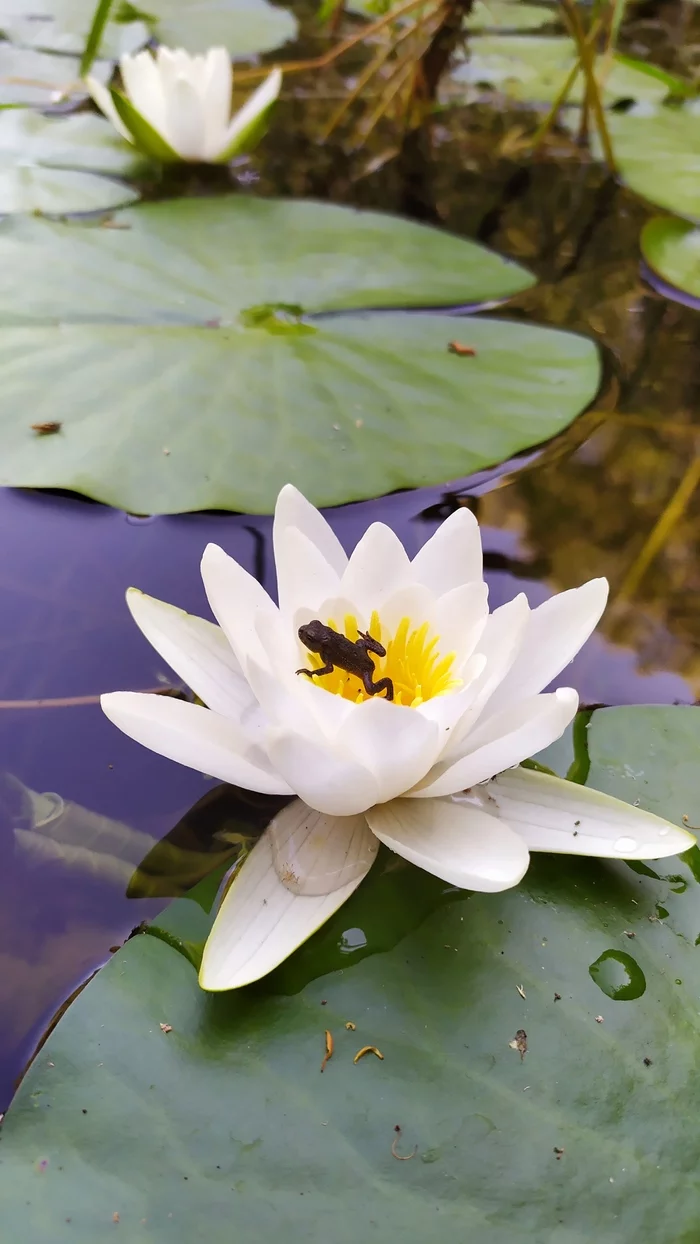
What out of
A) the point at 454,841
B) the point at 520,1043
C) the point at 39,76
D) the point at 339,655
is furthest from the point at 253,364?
the point at 39,76

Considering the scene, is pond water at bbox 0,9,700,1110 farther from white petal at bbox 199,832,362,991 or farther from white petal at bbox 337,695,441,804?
white petal at bbox 337,695,441,804

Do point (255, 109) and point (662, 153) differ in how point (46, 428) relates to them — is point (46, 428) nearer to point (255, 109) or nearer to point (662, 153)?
point (255, 109)

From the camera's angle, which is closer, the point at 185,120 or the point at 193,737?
the point at 193,737

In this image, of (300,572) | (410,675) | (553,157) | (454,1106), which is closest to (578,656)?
(410,675)

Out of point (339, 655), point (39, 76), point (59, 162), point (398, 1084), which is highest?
point (39, 76)

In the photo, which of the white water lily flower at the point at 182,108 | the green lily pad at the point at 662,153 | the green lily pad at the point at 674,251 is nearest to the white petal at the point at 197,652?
the green lily pad at the point at 674,251

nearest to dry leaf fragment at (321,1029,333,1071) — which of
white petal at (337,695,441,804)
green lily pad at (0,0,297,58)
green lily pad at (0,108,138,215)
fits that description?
white petal at (337,695,441,804)
